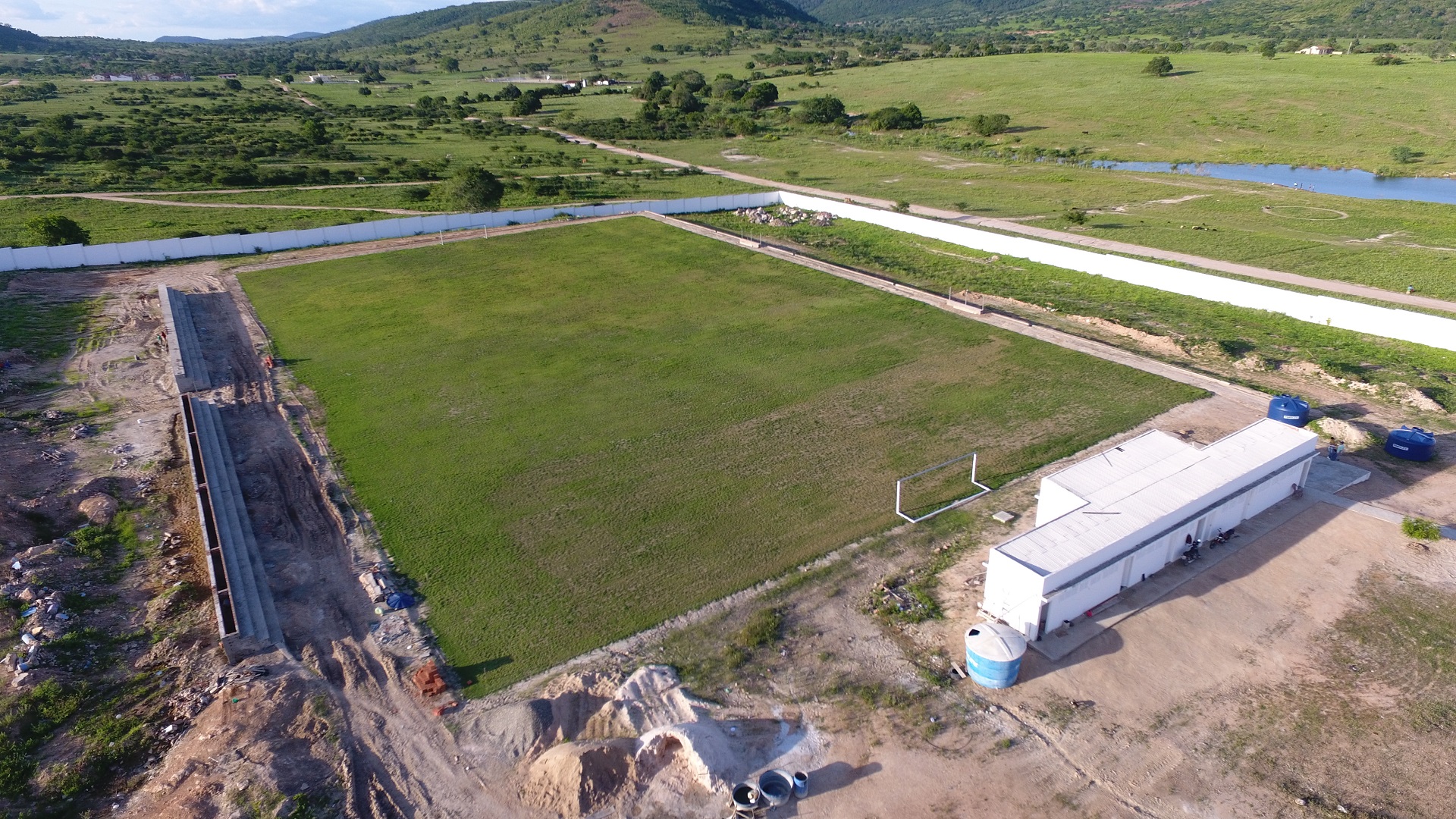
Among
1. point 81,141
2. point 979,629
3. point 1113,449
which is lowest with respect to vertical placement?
point 979,629

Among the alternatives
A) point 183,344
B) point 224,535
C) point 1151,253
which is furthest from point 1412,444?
point 183,344

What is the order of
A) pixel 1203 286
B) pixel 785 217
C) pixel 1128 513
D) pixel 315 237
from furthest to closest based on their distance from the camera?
pixel 785 217 → pixel 315 237 → pixel 1203 286 → pixel 1128 513

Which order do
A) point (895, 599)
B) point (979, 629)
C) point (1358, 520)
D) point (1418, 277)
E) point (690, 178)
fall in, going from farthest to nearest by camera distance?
1. point (690, 178)
2. point (1418, 277)
3. point (1358, 520)
4. point (895, 599)
5. point (979, 629)

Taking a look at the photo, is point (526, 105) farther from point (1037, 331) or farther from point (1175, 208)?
point (1037, 331)

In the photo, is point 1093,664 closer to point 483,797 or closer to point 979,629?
point 979,629

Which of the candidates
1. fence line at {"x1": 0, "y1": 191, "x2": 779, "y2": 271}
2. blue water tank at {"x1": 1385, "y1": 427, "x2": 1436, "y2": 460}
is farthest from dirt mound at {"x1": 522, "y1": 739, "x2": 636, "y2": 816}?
fence line at {"x1": 0, "y1": 191, "x2": 779, "y2": 271}

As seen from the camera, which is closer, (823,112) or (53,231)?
(53,231)

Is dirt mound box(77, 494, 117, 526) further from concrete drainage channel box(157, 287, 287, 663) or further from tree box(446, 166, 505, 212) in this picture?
tree box(446, 166, 505, 212)

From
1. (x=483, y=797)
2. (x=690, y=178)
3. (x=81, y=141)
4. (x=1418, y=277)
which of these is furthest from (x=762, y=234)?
(x=81, y=141)
